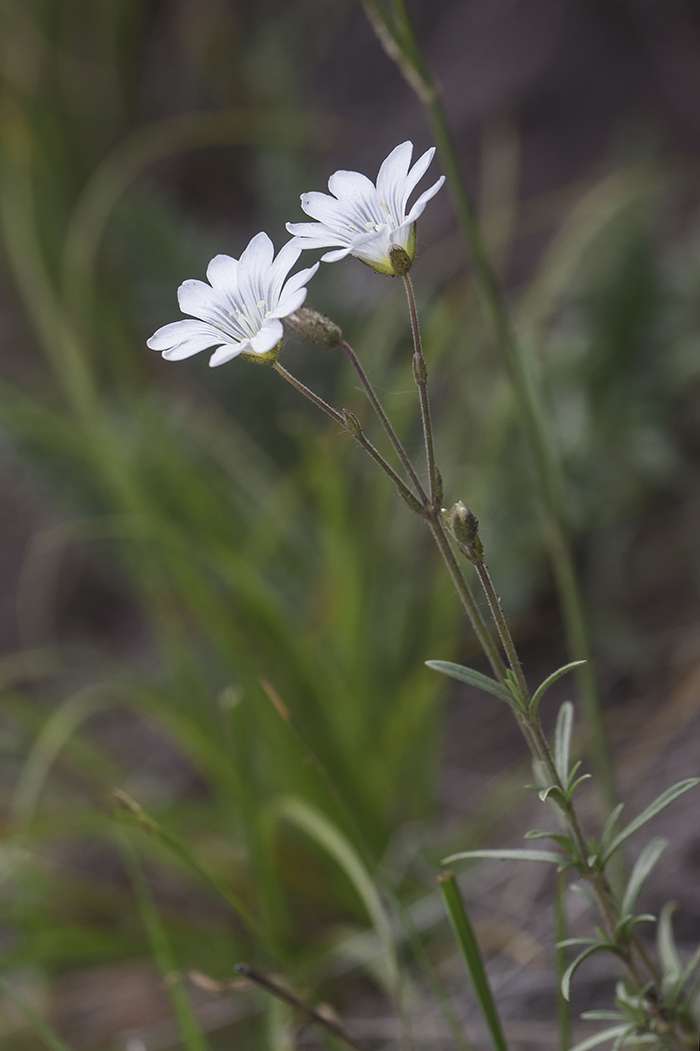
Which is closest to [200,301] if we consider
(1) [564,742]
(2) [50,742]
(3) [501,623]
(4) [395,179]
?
(4) [395,179]

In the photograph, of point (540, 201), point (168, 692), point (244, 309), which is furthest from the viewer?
point (540, 201)

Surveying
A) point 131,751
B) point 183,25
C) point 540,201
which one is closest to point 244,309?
point 131,751

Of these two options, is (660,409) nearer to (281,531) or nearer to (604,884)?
(281,531)

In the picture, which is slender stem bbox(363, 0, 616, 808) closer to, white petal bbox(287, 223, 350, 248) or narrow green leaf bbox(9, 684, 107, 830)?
white petal bbox(287, 223, 350, 248)

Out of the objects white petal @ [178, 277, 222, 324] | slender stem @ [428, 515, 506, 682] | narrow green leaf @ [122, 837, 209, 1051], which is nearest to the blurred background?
narrow green leaf @ [122, 837, 209, 1051]

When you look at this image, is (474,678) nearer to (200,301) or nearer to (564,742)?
(564,742)

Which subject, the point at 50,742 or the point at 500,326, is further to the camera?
the point at 50,742
